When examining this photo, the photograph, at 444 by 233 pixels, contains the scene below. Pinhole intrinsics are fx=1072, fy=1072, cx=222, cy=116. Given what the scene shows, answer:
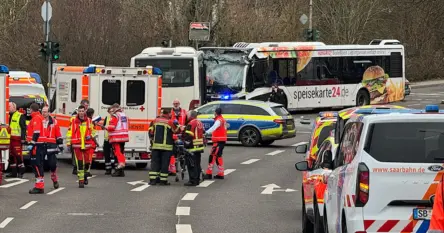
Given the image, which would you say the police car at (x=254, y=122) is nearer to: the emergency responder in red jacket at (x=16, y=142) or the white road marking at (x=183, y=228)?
the emergency responder in red jacket at (x=16, y=142)

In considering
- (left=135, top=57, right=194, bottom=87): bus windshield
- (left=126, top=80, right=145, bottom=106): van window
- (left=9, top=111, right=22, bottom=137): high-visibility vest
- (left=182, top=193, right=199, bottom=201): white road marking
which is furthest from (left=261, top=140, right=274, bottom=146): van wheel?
(left=182, top=193, right=199, bottom=201): white road marking

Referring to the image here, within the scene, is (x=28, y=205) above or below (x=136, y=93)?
below

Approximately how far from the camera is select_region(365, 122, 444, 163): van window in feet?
30.1

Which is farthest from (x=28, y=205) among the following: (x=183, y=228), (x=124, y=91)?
(x=124, y=91)

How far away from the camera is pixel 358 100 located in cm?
4769

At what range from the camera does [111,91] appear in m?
26.3

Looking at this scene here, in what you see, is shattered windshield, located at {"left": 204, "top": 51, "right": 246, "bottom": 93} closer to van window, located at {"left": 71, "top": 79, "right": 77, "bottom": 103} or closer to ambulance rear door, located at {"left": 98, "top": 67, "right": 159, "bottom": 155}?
van window, located at {"left": 71, "top": 79, "right": 77, "bottom": 103}

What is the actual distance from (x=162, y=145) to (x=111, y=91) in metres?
5.16

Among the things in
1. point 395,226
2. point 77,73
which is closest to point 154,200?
point 77,73

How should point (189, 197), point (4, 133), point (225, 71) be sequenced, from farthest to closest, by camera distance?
point (225, 71) → point (4, 133) → point (189, 197)

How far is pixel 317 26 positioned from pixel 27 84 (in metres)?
44.4

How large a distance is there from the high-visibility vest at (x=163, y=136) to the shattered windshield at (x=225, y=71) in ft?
72.5

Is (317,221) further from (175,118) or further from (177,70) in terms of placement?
(177,70)

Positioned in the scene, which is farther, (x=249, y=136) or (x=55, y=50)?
(x=55, y=50)
